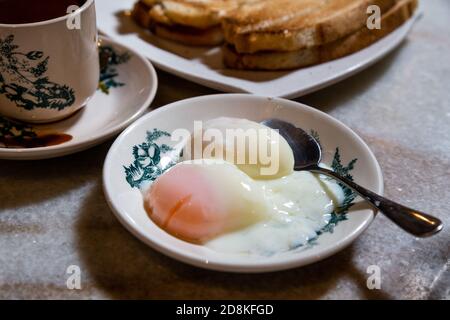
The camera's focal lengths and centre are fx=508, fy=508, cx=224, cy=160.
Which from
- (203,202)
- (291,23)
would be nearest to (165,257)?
(203,202)

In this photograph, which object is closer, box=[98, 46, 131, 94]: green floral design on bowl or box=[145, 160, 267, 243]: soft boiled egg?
box=[145, 160, 267, 243]: soft boiled egg

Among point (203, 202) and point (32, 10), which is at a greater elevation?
point (32, 10)

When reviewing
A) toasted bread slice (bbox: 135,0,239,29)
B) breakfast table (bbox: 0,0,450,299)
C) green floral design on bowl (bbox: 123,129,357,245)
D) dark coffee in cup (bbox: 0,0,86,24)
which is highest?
dark coffee in cup (bbox: 0,0,86,24)

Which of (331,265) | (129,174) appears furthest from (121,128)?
(331,265)

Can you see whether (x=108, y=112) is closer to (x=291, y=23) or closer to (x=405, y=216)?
(x=291, y=23)

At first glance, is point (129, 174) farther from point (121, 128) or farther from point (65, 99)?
point (65, 99)

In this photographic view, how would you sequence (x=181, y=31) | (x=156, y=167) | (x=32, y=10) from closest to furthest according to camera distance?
1. (x=156, y=167)
2. (x=32, y=10)
3. (x=181, y=31)

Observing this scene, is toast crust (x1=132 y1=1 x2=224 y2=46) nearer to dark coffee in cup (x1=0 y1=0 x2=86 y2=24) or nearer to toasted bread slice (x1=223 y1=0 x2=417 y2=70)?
toasted bread slice (x1=223 y1=0 x2=417 y2=70)

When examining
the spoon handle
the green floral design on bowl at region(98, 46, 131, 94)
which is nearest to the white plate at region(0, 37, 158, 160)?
the green floral design on bowl at region(98, 46, 131, 94)
